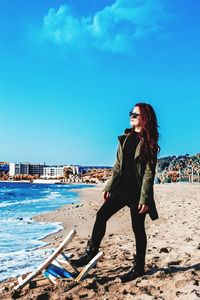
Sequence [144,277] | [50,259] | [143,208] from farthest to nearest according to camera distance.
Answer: [144,277], [50,259], [143,208]

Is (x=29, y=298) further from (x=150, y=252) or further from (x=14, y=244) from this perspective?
(x=14, y=244)

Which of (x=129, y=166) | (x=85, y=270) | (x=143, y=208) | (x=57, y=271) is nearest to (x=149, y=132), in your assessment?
(x=129, y=166)

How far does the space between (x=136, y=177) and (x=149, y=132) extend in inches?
21.1

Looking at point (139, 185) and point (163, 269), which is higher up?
point (139, 185)

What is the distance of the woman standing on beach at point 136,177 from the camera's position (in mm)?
4336

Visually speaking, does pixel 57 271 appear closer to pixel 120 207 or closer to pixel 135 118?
pixel 120 207

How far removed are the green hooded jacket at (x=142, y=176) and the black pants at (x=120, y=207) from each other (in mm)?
102

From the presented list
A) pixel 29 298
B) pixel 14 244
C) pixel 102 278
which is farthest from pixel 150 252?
pixel 14 244

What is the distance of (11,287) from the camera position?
4574 mm

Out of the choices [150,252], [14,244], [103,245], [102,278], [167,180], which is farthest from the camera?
[167,180]

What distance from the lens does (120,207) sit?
4488 millimetres

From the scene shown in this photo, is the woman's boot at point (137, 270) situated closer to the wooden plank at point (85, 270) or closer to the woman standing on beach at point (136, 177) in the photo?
the woman standing on beach at point (136, 177)

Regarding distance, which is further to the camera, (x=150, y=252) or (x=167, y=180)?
(x=167, y=180)

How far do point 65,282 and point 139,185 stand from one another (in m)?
1.38
